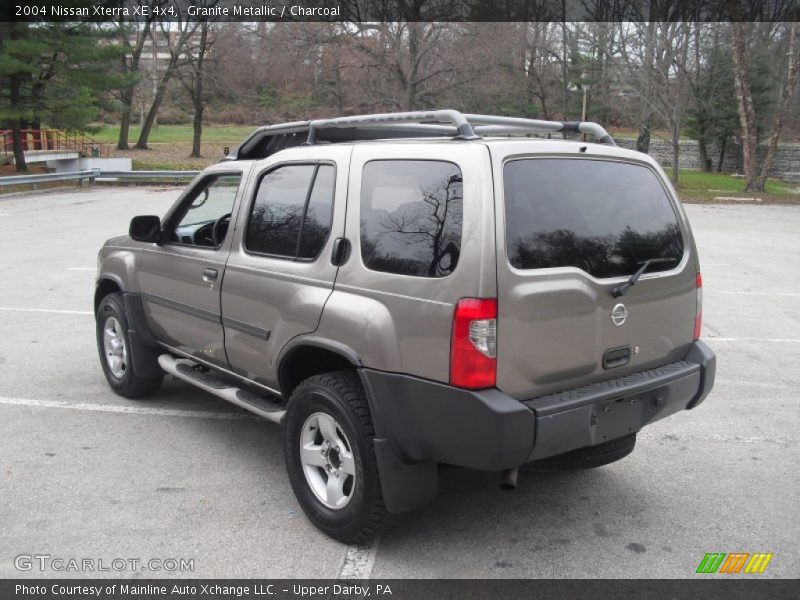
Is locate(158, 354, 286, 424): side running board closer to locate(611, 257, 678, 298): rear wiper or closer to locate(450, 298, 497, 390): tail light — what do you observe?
locate(450, 298, 497, 390): tail light

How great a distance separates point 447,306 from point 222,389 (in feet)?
6.47

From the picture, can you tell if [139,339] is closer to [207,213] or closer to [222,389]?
[207,213]

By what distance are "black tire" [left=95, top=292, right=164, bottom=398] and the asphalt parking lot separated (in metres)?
0.11

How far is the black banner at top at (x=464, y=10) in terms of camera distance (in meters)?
29.2

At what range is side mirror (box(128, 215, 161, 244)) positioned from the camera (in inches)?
200

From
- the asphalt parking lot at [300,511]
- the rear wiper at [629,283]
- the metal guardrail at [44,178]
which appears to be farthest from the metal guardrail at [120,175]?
the rear wiper at [629,283]

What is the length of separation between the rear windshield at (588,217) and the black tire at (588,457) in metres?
0.99

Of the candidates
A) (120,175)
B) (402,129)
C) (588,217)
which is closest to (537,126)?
(402,129)

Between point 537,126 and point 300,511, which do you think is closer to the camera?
point 300,511

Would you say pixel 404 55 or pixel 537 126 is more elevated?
pixel 404 55

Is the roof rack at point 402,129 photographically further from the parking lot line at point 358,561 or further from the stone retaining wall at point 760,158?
the stone retaining wall at point 760,158

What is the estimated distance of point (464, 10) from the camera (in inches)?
1299

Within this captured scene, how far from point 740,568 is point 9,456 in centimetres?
414

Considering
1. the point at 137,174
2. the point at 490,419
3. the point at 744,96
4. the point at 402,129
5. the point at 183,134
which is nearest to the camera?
the point at 490,419
